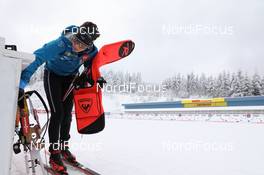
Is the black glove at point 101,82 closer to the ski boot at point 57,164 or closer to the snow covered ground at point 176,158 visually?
the ski boot at point 57,164

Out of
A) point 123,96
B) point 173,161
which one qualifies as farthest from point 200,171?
point 123,96

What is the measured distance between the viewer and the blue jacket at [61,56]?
2432mm

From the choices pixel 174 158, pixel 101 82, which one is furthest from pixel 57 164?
pixel 174 158

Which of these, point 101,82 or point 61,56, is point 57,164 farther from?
point 61,56

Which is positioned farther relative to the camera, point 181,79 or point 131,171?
point 181,79

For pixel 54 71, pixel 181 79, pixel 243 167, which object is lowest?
pixel 243 167

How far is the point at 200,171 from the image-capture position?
10.2ft

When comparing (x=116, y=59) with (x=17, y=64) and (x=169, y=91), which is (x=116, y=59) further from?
(x=169, y=91)

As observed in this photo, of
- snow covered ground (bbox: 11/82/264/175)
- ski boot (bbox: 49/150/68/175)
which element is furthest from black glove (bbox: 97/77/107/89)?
snow covered ground (bbox: 11/82/264/175)

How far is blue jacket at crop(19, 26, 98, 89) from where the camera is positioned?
2432mm

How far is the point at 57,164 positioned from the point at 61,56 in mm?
1161

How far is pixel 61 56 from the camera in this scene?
3.03m

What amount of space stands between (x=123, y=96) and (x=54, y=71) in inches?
1752

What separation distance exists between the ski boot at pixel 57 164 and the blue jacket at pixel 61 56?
3.01 feet
